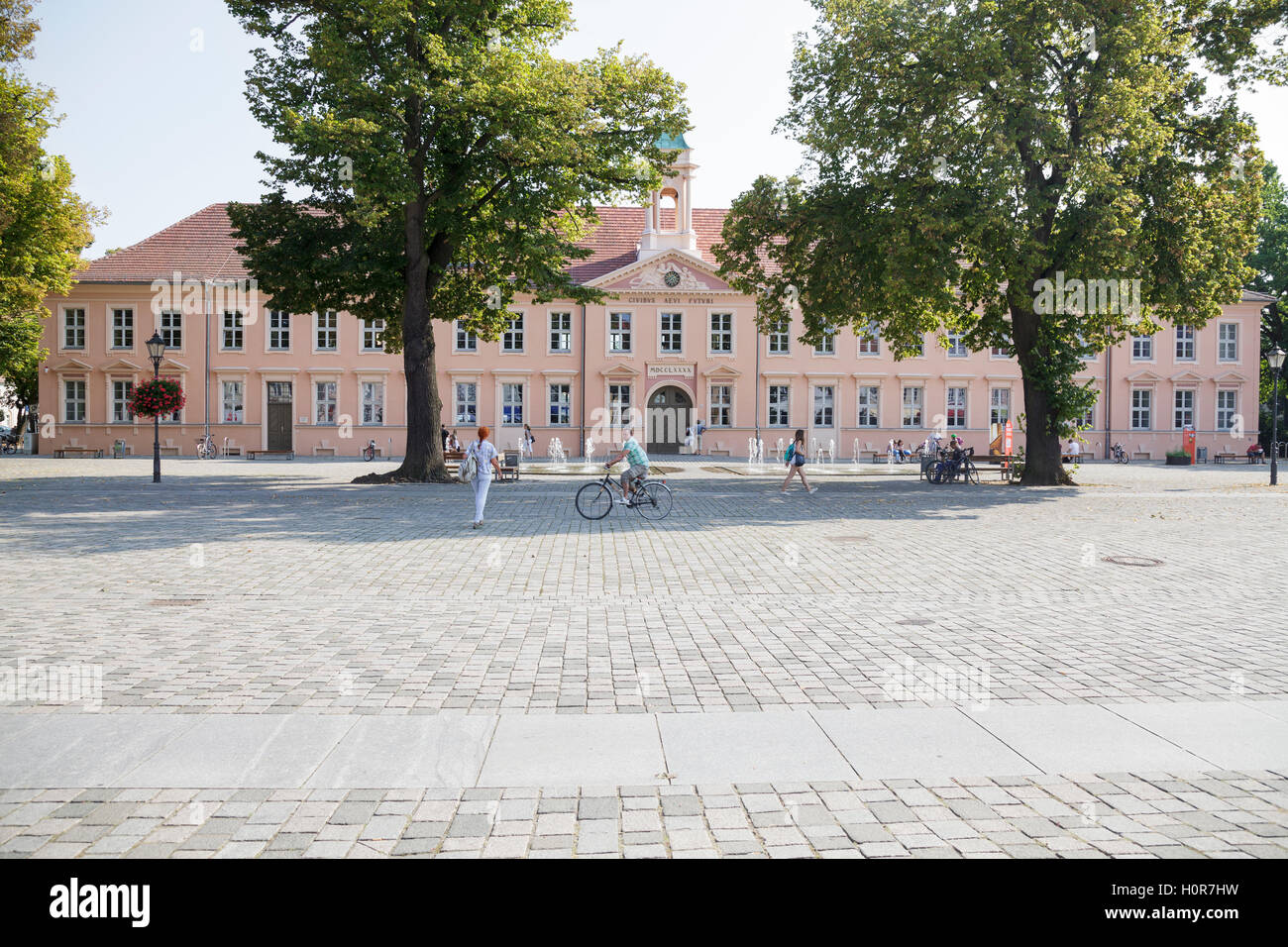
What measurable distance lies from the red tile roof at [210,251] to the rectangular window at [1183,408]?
88.9ft

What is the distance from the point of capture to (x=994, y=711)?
18.5 feet

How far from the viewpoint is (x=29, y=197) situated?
3177 centimetres

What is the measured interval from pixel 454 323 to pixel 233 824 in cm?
4908

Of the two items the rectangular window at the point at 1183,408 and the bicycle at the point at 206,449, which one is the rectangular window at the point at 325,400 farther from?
the rectangular window at the point at 1183,408

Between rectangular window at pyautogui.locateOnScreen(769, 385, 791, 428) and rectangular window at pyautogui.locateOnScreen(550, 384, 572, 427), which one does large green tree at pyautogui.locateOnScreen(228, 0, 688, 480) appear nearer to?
rectangular window at pyautogui.locateOnScreen(550, 384, 572, 427)

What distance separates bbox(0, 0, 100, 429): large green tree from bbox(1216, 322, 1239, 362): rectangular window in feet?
185

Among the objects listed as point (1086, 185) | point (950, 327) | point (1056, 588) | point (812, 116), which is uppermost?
point (812, 116)

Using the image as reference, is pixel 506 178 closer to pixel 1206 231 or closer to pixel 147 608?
pixel 1206 231

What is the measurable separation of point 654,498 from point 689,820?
1456cm

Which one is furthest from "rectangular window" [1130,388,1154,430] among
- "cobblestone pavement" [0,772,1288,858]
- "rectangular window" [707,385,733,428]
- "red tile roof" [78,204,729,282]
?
"cobblestone pavement" [0,772,1288,858]

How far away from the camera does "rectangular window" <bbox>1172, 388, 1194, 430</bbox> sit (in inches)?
2175

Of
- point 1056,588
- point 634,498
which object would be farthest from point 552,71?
point 1056,588

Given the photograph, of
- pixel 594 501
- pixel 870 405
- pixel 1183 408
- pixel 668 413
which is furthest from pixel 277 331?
pixel 1183 408

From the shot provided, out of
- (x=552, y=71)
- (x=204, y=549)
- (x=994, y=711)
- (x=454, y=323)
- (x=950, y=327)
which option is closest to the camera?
(x=994, y=711)
